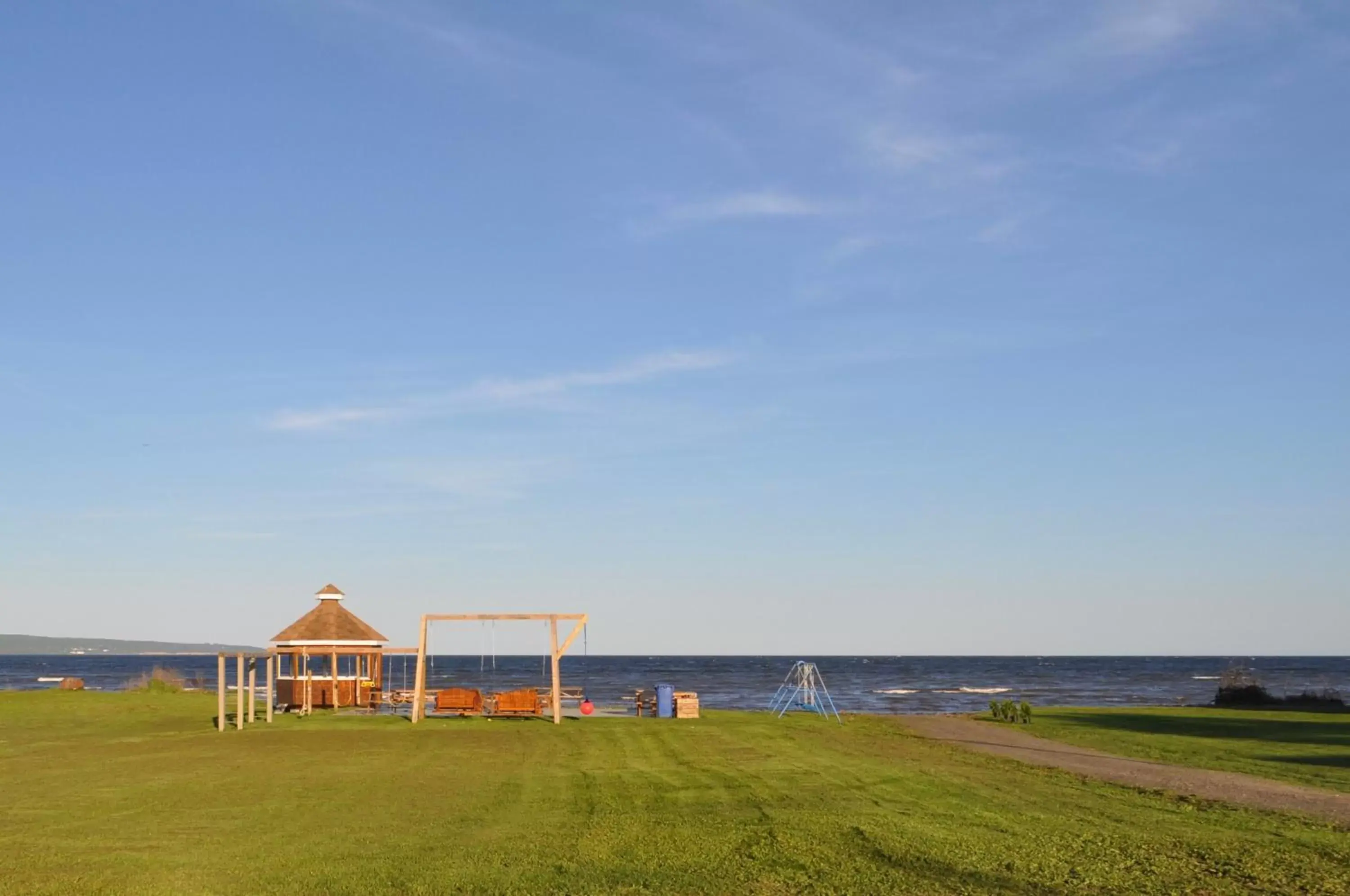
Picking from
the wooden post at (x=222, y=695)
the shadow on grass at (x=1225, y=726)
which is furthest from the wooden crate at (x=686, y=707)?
the wooden post at (x=222, y=695)

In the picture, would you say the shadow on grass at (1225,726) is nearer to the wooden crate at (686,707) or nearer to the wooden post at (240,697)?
the wooden crate at (686,707)

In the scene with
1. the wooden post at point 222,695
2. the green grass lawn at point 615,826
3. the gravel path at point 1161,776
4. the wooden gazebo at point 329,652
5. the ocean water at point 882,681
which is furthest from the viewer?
the ocean water at point 882,681

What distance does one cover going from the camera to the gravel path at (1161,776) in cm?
1673

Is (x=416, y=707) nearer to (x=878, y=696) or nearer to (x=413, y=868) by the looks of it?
(x=413, y=868)

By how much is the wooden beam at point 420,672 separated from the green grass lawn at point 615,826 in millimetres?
8025

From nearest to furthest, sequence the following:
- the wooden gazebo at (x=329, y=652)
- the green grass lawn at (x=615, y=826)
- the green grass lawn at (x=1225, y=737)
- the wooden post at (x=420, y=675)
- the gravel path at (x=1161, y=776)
→ the green grass lawn at (x=615, y=826) < the gravel path at (x=1161, y=776) < the green grass lawn at (x=1225, y=737) < the wooden post at (x=420, y=675) < the wooden gazebo at (x=329, y=652)

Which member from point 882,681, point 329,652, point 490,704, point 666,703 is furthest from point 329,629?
point 882,681

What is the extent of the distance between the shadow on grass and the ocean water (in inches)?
446

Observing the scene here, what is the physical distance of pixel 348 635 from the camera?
134ft

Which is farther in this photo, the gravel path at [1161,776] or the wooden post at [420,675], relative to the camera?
the wooden post at [420,675]

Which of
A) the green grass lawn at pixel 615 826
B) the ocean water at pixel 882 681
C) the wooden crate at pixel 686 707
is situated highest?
the green grass lawn at pixel 615 826

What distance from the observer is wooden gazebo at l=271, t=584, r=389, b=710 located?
3981 cm

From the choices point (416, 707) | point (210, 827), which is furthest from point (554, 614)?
point (210, 827)

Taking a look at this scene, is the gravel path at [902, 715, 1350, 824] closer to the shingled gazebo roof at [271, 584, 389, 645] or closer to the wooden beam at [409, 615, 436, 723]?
the wooden beam at [409, 615, 436, 723]
